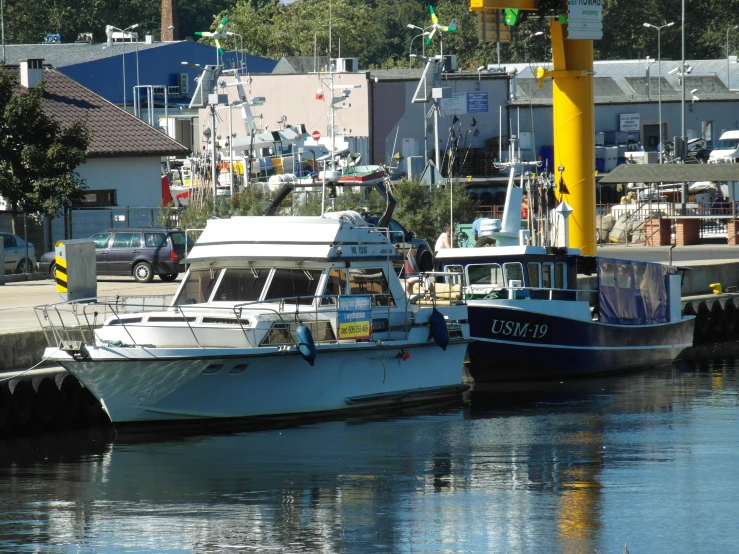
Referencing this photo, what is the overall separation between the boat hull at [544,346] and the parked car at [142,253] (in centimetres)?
1348

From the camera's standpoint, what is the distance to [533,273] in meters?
24.2

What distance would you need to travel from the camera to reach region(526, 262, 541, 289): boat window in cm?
2419

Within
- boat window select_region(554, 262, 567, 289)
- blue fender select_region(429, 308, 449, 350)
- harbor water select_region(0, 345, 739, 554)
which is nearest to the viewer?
harbor water select_region(0, 345, 739, 554)

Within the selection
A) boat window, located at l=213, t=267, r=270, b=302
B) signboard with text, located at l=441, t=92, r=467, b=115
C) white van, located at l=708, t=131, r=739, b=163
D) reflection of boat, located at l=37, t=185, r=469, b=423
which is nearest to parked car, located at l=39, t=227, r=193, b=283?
reflection of boat, located at l=37, t=185, r=469, b=423

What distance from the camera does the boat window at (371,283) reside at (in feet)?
67.8

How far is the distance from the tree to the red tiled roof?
4.74 metres

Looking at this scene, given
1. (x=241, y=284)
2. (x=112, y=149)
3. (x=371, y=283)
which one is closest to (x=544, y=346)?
(x=371, y=283)

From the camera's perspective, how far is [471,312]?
2327cm

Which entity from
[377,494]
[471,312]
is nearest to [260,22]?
[471,312]

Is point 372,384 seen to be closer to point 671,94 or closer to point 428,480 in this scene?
point 428,480

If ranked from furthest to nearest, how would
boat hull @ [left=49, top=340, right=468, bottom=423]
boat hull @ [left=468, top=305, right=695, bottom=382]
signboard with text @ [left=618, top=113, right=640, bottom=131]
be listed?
signboard with text @ [left=618, top=113, right=640, bottom=131]
boat hull @ [left=468, top=305, right=695, bottom=382]
boat hull @ [left=49, top=340, right=468, bottom=423]

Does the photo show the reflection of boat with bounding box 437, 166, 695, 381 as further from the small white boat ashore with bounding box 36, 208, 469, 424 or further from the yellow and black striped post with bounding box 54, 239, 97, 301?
the yellow and black striped post with bounding box 54, 239, 97, 301

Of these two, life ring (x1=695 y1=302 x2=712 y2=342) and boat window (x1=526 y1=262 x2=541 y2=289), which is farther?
life ring (x1=695 y1=302 x2=712 y2=342)

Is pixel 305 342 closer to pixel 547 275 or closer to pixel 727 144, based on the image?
pixel 547 275
